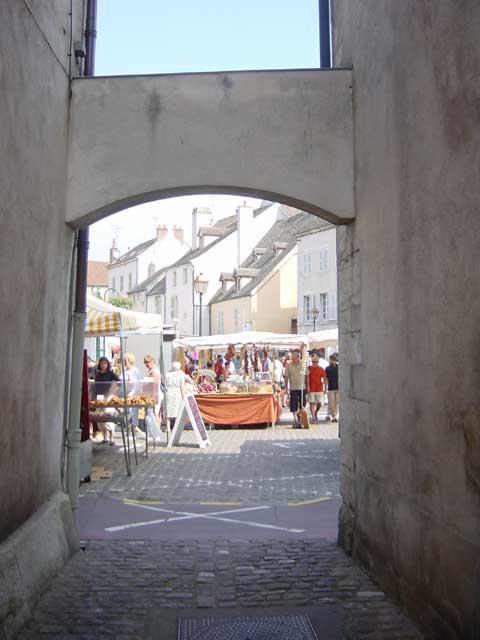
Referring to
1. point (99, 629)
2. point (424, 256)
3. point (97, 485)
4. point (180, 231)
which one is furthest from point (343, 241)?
point (180, 231)

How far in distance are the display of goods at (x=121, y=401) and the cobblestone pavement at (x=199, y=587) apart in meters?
4.99

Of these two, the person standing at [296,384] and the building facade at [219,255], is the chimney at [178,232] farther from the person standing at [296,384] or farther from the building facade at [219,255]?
the person standing at [296,384]

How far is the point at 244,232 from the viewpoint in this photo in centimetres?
5284

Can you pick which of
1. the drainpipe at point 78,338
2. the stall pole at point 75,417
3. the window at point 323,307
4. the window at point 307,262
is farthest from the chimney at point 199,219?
the stall pole at point 75,417

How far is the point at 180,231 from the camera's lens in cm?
6975

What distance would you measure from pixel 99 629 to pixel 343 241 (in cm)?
382

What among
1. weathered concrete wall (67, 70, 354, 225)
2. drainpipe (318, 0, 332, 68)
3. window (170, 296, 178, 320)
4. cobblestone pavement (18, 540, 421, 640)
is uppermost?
window (170, 296, 178, 320)

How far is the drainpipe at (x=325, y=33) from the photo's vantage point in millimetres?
7383

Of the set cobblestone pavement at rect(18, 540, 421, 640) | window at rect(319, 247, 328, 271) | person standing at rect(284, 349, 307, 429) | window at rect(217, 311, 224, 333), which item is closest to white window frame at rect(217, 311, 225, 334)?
window at rect(217, 311, 224, 333)

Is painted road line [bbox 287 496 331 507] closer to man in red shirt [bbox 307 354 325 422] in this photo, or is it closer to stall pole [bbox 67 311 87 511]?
stall pole [bbox 67 311 87 511]

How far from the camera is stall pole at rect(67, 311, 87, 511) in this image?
21.5ft

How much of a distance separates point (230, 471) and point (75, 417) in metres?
4.79

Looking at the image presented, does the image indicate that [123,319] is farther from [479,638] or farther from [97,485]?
[479,638]

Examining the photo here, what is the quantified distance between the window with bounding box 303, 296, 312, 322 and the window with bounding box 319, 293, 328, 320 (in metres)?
1.09
